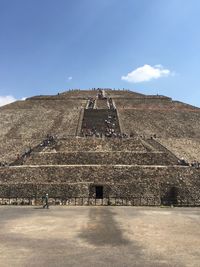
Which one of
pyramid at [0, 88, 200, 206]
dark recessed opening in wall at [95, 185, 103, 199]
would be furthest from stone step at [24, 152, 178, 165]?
dark recessed opening in wall at [95, 185, 103, 199]

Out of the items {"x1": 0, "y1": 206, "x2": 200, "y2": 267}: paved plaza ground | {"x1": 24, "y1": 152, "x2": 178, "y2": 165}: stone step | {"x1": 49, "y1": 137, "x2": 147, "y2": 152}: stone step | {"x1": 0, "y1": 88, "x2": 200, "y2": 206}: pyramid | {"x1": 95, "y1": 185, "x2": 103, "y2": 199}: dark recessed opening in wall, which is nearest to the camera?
{"x1": 0, "y1": 206, "x2": 200, "y2": 267}: paved plaza ground

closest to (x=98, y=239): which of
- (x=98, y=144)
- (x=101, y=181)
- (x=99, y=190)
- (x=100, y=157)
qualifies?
(x=99, y=190)

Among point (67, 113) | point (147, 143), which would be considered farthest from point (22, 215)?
point (67, 113)

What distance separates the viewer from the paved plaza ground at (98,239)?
469 inches

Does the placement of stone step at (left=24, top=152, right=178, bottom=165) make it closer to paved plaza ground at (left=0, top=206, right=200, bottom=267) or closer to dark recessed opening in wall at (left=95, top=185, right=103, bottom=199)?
dark recessed opening in wall at (left=95, top=185, right=103, bottom=199)

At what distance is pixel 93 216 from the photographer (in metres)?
21.5

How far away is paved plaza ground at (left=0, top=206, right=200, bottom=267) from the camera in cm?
1192

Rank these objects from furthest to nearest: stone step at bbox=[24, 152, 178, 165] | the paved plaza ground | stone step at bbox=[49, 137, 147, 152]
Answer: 1. stone step at bbox=[49, 137, 147, 152]
2. stone step at bbox=[24, 152, 178, 165]
3. the paved plaza ground

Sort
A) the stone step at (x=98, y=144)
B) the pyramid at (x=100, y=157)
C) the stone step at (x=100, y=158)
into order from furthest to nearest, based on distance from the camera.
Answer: the stone step at (x=98, y=144), the stone step at (x=100, y=158), the pyramid at (x=100, y=157)

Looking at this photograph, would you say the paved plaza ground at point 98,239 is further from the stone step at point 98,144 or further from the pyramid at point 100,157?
the stone step at point 98,144

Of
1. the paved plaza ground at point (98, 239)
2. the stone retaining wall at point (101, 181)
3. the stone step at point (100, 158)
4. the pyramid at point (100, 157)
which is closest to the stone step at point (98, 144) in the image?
the pyramid at point (100, 157)

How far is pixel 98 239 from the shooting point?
15055mm

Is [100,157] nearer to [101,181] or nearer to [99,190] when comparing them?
[101,181]

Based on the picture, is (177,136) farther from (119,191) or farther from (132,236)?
(132,236)
